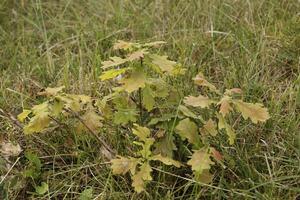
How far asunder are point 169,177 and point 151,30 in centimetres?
106

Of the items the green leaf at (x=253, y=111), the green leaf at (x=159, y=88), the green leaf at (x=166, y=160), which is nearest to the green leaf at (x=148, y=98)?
the green leaf at (x=159, y=88)

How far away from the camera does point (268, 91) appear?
2092 millimetres

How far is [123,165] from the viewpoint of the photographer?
1650 mm

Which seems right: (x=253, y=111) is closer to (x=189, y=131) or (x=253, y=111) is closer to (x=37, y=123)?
(x=189, y=131)

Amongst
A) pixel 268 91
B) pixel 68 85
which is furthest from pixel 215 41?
pixel 68 85

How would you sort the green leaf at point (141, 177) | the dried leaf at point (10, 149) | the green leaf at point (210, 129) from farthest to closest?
1. the dried leaf at point (10, 149)
2. the green leaf at point (210, 129)
3. the green leaf at point (141, 177)

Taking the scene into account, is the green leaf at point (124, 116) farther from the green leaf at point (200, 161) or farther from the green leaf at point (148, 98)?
the green leaf at point (200, 161)

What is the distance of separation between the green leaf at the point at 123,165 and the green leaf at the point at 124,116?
0.54 feet

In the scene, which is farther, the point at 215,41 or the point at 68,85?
the point at 215,41

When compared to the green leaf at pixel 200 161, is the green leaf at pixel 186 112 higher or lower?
higher

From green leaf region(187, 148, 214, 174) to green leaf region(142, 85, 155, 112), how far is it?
218 millimetres

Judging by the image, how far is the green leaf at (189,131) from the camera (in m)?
1.70

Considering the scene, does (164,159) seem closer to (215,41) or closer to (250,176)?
(250,176)

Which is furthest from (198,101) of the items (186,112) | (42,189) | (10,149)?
(10,149)
